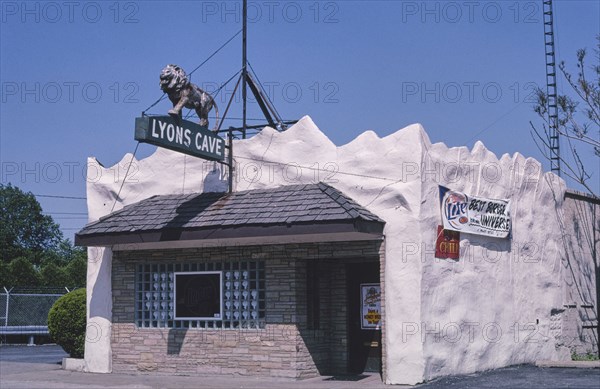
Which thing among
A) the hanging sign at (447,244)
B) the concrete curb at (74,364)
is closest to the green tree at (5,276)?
the concrete curb at (74,364)

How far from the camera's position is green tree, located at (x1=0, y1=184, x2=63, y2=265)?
5866 centimetres

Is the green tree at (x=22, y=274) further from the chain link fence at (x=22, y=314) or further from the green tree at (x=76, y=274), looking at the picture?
the chain link fence at (x=22, y=314)

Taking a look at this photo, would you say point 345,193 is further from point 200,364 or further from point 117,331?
point 117,331

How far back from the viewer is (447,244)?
1531cm

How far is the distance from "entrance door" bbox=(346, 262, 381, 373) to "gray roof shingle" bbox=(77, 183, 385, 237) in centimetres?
193

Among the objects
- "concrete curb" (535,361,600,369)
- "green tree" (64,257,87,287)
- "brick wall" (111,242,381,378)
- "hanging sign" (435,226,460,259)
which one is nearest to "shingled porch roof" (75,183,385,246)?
"brick wall" (111,242,381,378)

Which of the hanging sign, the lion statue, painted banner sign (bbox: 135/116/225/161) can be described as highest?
the lion statue

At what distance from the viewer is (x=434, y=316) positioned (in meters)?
14.8

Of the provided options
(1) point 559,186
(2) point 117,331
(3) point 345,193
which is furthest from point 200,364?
(1) point 559,186

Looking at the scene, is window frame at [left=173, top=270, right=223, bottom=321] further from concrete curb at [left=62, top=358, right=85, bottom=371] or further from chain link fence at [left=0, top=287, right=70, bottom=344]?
chain link fence at [left=0, top=287, right=70, bottom=344]

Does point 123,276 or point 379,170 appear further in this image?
point 123,276

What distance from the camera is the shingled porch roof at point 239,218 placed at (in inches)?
557

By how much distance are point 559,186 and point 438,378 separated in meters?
6.83

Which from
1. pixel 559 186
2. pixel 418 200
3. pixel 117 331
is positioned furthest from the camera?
pixel 559 186
